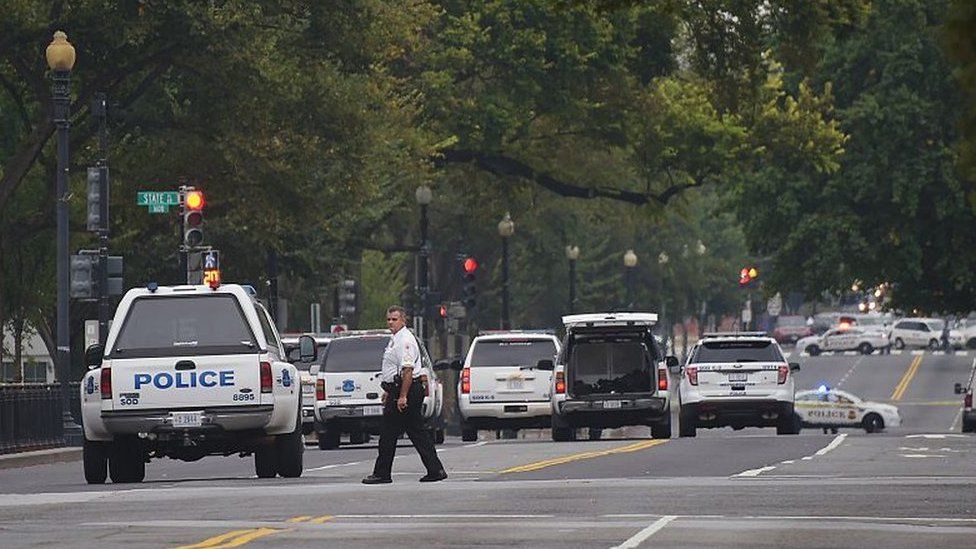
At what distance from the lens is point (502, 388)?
140 feet

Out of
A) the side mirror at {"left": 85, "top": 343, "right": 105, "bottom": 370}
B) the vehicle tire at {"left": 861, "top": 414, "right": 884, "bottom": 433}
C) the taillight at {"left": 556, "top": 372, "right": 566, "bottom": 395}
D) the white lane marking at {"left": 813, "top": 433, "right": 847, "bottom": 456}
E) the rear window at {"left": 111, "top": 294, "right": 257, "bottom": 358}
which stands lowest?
the vehicle tire at {"left": 861, "top": 414, "right": 884, "bottom": 433}

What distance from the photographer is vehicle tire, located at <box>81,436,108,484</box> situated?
27.1 m

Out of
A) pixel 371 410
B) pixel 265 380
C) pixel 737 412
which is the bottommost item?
pixel 737 412

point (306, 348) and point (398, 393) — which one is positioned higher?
point (306, 348)

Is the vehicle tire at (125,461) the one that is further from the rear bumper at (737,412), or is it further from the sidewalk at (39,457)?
the rear bumper at (737,412)

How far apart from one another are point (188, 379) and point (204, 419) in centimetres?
45

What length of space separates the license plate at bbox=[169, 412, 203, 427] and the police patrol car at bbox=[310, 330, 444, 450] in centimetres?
1336

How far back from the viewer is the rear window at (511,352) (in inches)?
1686

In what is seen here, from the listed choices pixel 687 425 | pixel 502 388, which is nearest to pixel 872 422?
pixel 687 425

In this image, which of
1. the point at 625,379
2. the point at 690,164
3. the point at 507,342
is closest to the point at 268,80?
the point at 507,342

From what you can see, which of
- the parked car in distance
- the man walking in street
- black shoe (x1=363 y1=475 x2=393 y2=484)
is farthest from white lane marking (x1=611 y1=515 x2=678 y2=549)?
the parked car in distance

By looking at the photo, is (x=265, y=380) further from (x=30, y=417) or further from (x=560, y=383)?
(x=560, y=383)

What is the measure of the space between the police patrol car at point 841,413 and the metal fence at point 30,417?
31640 millimetres

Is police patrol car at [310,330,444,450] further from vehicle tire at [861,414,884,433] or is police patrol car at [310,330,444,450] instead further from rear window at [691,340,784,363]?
vehicle tire at [861,414,884,433]
